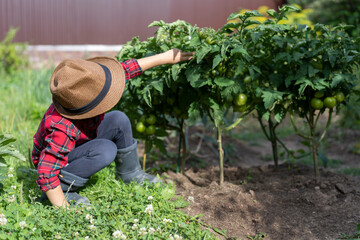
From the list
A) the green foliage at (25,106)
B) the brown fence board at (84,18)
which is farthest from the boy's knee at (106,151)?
the brown fence board at (84,18)

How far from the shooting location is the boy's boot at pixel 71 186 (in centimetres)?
241

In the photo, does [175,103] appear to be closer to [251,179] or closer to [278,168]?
[251,179]

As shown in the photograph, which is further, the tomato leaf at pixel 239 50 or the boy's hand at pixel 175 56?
the boy's hand at pixel 175 56

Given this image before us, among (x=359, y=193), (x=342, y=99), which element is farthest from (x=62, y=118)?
(x=359, y=193)

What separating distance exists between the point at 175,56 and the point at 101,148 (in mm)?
792

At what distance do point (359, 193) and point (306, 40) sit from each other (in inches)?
45.2

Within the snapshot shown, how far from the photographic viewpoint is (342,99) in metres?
2.65

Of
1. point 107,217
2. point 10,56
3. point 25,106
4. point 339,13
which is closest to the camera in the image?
point 107,217

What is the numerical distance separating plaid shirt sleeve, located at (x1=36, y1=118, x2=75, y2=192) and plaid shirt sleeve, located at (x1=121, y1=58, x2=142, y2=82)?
55cm

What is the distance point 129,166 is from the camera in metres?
2.69

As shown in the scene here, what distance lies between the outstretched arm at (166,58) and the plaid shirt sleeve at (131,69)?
0.11 feet

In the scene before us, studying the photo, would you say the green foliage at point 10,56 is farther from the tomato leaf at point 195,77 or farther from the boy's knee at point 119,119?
the tomato leaf at point 195,77

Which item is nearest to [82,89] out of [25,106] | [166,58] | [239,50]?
[166,58]

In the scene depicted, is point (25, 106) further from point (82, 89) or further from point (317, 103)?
point (317, 103)
